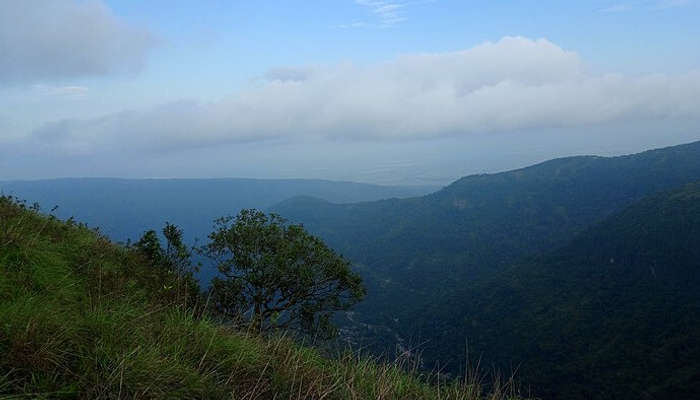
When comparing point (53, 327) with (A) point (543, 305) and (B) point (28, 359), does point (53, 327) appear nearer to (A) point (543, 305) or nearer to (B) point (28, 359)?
(B) point (28, 359)

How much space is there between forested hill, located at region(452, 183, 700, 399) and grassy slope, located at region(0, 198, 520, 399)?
9003 centimetres

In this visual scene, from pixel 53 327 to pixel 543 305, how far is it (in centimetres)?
18770

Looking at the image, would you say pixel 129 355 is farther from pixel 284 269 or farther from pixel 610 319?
pixel 610 319

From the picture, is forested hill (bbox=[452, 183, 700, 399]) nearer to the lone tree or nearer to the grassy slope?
the lone tree

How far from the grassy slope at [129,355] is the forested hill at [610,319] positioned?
9003cm

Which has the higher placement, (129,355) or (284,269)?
(129,355)

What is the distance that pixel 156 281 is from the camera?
28.7ft

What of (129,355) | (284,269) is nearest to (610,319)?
(284,269)

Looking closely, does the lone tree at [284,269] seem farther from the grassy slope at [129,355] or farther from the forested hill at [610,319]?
the forested hill at [610,319]

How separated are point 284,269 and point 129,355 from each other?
45.2 feet

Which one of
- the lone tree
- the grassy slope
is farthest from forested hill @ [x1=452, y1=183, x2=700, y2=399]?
the grassy slope

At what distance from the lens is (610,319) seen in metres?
139

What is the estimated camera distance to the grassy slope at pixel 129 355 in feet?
11.8

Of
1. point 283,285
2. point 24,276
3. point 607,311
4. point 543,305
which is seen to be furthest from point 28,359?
point 543,305
